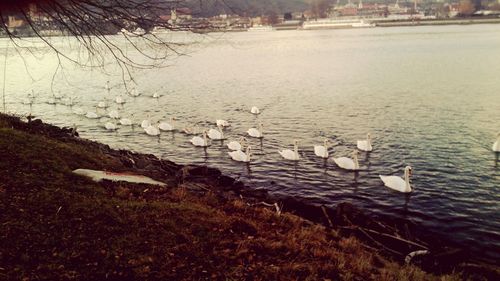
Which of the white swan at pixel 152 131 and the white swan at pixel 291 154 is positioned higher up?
the white swan at pixel 152 131

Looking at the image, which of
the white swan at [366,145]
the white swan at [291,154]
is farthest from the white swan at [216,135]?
the white swan at [366,145]

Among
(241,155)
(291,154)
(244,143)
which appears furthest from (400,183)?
(244,143)

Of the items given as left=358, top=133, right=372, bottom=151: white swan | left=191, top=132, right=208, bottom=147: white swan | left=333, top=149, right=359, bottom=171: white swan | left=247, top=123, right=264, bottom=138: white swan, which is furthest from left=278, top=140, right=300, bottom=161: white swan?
left=191, top=132, right=208, bottom=147: white swan

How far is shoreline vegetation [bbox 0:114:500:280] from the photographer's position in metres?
5.73

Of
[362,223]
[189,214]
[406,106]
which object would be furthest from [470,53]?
[189,214]

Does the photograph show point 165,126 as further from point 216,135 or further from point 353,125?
point 353,125

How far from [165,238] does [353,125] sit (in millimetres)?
16968

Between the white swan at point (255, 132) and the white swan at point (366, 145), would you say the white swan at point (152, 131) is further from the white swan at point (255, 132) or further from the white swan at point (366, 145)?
the white swan at point (366, 145)

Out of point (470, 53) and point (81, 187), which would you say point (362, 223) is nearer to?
point (81, 187)

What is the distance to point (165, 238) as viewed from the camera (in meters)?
6.63

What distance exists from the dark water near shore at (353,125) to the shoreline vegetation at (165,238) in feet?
6.56

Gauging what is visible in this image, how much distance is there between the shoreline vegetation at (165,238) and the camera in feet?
18.8

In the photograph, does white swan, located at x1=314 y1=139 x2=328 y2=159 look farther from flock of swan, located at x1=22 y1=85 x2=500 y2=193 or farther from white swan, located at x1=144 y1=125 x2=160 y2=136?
white swan, located at x1=144 y1=125 x2=160 y2=136

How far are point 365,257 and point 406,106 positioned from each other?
2027 cm
